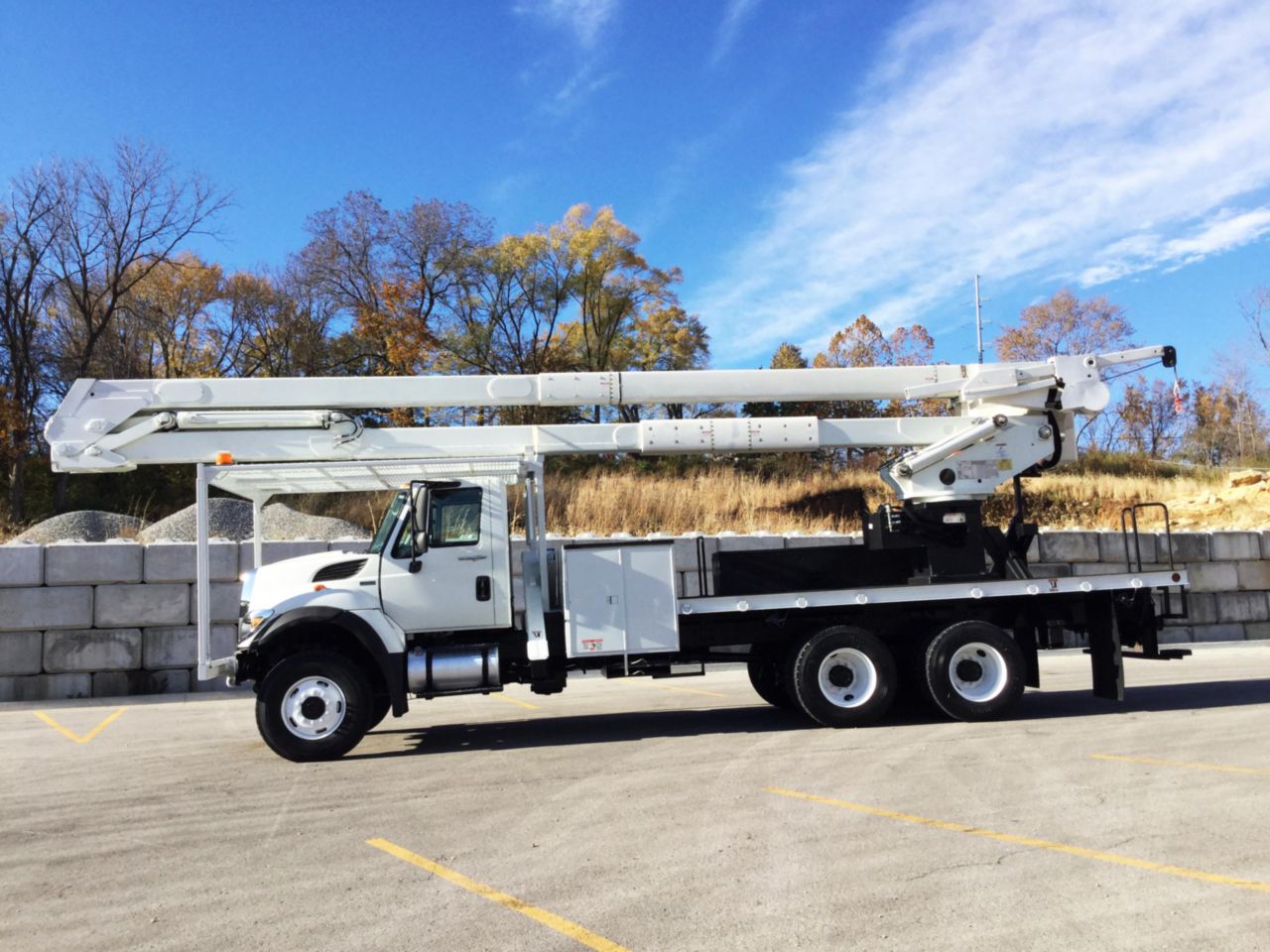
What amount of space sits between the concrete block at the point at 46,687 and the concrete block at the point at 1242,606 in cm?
1785

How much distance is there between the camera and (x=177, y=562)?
13703mm

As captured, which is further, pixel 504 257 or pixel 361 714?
pixel 504 257

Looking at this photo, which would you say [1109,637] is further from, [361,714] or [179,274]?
[179,274]

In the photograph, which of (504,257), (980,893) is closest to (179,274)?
(504,257)

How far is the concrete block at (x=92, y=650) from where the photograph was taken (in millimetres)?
13391

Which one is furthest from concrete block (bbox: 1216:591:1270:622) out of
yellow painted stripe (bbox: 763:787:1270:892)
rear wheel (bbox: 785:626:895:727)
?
yellow painted stripe (bbox: 763:787:1270:892)

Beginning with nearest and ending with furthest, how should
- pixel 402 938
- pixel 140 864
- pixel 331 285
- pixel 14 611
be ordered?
pixel 402 938 → pixel 140 864 → pixel 14 611 → pixel 331 285

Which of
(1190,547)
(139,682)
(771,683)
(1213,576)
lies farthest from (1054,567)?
(139,682)

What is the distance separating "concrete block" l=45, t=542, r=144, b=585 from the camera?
13.4 m

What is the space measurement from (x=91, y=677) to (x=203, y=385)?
20.2ft

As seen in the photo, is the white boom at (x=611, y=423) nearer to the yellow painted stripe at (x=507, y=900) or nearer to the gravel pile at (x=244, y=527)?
the yellow painted stripe at (x=507, y=900)

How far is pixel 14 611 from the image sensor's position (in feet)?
43.4

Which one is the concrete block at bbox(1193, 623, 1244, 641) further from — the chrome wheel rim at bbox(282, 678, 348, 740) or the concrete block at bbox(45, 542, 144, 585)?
the concrete block at bbox(45, 542, 144, 585)

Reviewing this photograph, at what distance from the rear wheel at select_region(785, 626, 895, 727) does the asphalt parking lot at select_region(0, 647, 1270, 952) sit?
0.23 meters
